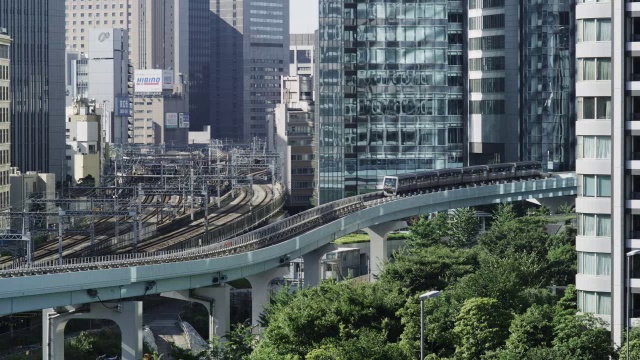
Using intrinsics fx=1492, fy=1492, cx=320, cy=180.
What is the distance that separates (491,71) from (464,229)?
32746 millimetres

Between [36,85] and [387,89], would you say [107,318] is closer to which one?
[387,89]

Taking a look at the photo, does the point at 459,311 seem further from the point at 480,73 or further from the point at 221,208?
the point at 221,208

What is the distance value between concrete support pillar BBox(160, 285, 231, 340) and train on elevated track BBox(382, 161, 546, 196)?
33.6m

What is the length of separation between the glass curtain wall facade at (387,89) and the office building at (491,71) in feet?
10.0

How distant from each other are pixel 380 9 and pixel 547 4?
637 inches

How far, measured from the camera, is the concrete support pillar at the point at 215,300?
8600 cm

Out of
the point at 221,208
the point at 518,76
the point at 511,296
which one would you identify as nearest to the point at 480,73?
the point at 518,76

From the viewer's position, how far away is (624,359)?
177 feet

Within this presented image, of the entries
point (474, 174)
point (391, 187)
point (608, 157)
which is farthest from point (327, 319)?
point (474, 174)

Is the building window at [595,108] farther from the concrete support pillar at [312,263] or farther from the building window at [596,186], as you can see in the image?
the concrete support pillar at [312,263]

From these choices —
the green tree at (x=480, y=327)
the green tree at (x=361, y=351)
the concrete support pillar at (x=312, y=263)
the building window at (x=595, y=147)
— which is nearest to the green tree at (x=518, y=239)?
the concrete support pillar at (x=312, y=263)

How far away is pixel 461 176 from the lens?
5123 inches

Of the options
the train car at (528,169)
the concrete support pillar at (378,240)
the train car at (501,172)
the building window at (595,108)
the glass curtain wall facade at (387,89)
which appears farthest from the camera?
the glass curtain wall facade at (387,89)

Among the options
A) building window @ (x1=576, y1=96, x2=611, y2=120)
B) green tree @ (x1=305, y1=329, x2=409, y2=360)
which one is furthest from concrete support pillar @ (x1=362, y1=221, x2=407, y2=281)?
building window @ (x1=576, y1=96, x2=611, y2=120)
